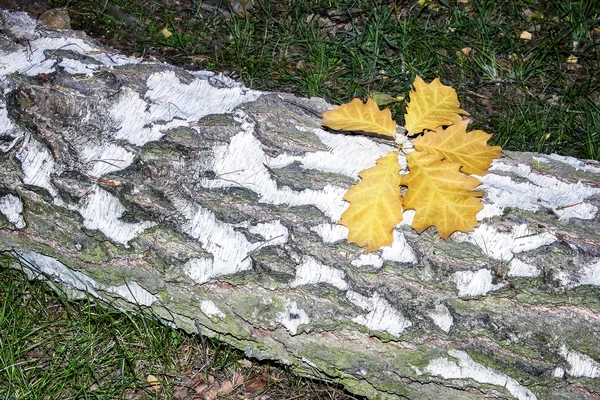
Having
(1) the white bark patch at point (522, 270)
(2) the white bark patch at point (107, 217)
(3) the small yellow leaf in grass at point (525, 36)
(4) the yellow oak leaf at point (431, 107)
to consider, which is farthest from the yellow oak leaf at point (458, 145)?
(3) the small yellow leaf in grass at point (525, 36)

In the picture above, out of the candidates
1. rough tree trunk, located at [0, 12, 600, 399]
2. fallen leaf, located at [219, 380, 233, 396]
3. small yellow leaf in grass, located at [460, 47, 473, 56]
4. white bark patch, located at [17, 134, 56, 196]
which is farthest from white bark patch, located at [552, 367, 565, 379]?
small yellow leaf in grass, located at [460, 47, 473, 56]

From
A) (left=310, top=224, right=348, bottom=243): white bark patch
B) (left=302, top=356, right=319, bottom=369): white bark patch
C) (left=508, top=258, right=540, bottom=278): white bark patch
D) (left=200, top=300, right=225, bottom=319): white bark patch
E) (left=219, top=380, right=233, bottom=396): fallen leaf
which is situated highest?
(left=508, top=258, right=540, bottom=278): white bark patch

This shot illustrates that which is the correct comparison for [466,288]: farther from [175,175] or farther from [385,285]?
[175,175]

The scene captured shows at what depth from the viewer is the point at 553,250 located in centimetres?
182

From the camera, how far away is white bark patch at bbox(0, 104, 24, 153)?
2.05 meters

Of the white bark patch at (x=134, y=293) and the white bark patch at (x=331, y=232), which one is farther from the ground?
the white bark patch at (x=331, y=232)

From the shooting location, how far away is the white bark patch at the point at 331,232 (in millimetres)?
1891

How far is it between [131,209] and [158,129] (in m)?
0.31

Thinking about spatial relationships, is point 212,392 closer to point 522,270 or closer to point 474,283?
point 474,283

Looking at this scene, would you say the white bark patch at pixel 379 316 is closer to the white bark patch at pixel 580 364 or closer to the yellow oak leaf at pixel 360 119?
the white bark patch at pixel 580 364

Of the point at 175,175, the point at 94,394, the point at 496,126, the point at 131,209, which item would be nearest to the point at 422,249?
the point at 175,175

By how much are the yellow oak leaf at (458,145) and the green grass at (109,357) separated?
1.03m

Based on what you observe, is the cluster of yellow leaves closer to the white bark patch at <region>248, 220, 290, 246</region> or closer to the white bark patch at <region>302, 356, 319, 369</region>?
the white bark patch at <region>248, 220, 290, 246</region>

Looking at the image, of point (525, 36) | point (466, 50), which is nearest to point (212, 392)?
point (466, 50)
